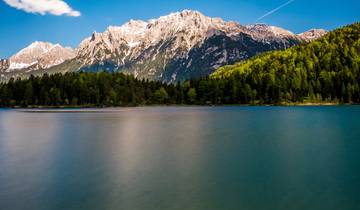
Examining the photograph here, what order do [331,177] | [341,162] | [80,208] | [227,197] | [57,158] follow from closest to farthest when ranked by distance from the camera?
1. [80,208]
2. [227,197]
3. [331,177]
4. [341,162]
5. [57,158]

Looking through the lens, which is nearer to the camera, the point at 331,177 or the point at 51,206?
the point at 51,206

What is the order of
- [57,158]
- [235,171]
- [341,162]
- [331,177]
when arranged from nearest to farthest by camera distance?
[331,177]
[235,171]
[341,162]
[57,158]

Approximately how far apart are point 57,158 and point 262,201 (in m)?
23.4

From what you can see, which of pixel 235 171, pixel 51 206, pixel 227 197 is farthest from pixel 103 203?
pixel 235 171

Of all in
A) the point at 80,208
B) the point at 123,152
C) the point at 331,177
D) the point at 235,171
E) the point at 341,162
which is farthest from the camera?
the point at 123,152

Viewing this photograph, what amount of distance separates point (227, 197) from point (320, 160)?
49.6 ft

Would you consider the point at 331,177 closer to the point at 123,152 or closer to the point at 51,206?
the point at 51,206

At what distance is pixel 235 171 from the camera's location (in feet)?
92.3

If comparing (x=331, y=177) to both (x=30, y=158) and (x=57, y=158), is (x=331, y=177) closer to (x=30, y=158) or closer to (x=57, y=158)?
(x=57, y=158)

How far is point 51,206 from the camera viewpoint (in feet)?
65.2

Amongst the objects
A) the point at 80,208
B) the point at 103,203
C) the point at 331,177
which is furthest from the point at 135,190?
the point at 331,177

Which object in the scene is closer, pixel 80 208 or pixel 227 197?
pixel 80 208

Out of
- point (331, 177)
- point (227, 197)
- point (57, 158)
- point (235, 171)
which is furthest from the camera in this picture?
point (57, 158)

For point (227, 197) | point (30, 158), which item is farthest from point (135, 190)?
point (30, 158)
